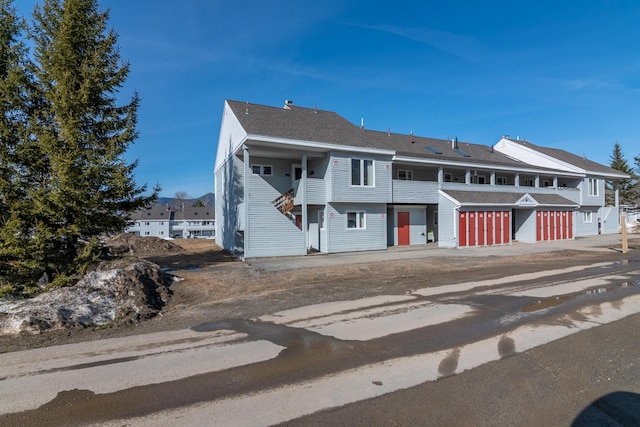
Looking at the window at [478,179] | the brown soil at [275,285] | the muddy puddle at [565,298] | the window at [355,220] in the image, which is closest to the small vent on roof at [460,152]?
the window at [478,179]

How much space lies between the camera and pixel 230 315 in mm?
7422

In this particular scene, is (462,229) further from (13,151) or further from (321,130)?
(13,151)

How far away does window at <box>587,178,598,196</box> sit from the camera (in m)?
34.5

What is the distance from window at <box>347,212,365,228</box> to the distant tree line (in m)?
11.8

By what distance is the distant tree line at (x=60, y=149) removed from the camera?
10.2 metres

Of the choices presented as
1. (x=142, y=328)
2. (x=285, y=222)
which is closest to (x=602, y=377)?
(x=142, y=328)

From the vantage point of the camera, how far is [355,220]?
2122 cm

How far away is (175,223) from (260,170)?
6745 centimetres

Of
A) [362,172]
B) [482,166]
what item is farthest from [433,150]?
[362,172]

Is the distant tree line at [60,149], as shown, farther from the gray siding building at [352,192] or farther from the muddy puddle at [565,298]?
the muddy puddle at [565,298]

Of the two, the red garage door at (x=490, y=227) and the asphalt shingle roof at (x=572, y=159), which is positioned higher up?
the asphalt shingle roof at (x=572, y=159)

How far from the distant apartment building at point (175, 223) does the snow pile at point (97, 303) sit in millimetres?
70814

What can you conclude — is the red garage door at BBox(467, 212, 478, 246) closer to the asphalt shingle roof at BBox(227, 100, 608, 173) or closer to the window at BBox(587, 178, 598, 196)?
the asphalt shingle roof at BBox(227, 100, 608, 173)

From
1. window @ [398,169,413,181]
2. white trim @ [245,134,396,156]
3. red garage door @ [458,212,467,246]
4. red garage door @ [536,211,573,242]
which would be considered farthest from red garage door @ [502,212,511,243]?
white trim @ [245,134,396,156]
